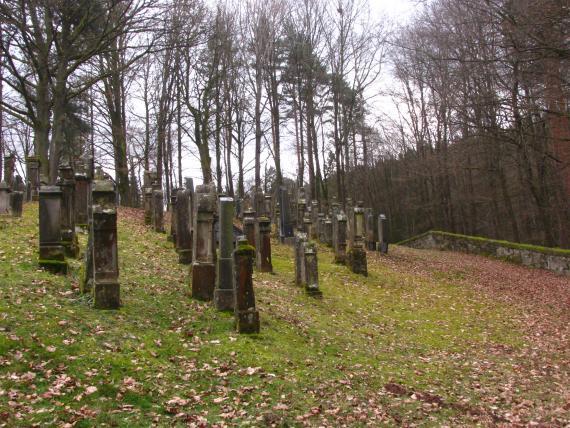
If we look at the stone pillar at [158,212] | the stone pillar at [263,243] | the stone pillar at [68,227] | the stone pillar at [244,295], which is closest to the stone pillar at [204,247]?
the stone pillar at [244,295]

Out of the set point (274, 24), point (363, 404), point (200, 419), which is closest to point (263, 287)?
point (363, 404)

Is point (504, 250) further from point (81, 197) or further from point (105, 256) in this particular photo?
point (105, 256)

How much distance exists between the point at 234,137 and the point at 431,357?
2495cm

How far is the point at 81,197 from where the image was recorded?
41.4 ft

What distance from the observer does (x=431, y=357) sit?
8688 mm

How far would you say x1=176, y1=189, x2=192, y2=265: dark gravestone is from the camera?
11477 mm

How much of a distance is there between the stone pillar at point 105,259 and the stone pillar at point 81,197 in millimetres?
4804

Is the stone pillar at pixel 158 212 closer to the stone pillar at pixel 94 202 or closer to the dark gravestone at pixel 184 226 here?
the dark gravestone at pixel 184 226

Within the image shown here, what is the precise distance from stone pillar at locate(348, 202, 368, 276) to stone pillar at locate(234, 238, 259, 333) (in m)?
8.11

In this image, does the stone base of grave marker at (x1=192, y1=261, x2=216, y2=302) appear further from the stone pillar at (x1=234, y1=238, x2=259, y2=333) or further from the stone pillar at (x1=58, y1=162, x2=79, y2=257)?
the stone pillar at (x1=58, y1=162, x2=79, y2=257)

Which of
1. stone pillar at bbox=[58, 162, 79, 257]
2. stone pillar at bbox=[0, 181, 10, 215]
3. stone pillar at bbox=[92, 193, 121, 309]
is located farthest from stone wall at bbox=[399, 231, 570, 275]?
stone pillar at bbox=[0, 181, 10, 215]

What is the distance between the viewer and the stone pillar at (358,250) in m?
15.5

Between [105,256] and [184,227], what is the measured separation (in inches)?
152

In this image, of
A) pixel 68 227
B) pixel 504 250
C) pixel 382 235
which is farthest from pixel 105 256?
pixel 504 250
